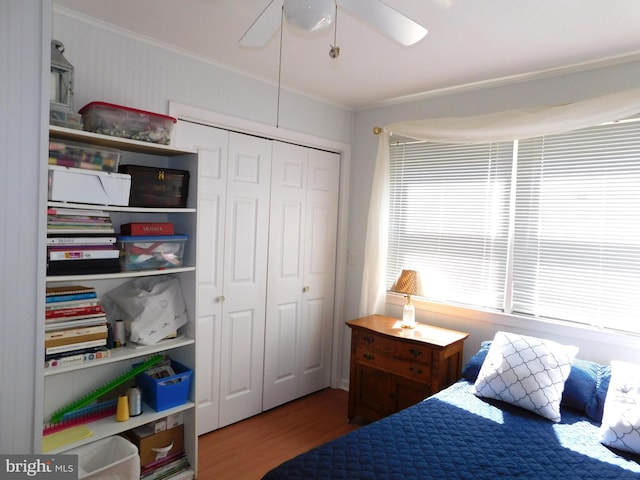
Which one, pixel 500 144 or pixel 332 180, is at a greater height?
pixel 500 144

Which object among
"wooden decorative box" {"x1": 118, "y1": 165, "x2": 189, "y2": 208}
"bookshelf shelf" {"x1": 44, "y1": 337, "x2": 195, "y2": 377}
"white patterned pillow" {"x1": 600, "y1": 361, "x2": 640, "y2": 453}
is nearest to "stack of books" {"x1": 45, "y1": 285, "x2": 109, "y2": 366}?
"bookshelf shelf" {"x1": 44, "y1": 337, "x2": 195, "y2": 377}

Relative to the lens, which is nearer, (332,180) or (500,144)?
(500,144)

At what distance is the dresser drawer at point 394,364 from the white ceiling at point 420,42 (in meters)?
1.88

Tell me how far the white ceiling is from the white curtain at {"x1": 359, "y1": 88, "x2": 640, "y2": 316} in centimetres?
27

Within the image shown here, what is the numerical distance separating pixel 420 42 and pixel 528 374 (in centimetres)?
181

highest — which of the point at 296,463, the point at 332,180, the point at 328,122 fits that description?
the point at 328,122

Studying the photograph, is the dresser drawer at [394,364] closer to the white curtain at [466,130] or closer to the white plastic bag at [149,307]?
the white curtain at [466,130]

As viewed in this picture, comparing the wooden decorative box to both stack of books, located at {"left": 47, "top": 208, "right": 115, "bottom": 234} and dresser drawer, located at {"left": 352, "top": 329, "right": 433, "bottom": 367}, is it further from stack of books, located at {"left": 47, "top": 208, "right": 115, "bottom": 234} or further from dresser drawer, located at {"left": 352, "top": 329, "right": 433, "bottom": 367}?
dresser drawer, located at {"left": 352, "top": 329, "right": 433, "bottom": 367}

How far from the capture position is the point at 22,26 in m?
1.58

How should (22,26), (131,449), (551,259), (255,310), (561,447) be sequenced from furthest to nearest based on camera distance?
(255,310) < (551,259) < (131,449) < (561,447) < (22,26)

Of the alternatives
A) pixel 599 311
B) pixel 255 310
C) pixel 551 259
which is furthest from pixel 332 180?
pixel 599 311

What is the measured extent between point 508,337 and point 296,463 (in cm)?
141

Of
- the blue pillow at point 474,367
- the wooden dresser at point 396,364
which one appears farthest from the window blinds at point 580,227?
the wooden dresser at point 396,364

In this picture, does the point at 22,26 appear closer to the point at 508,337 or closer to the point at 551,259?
the point at 508,337
